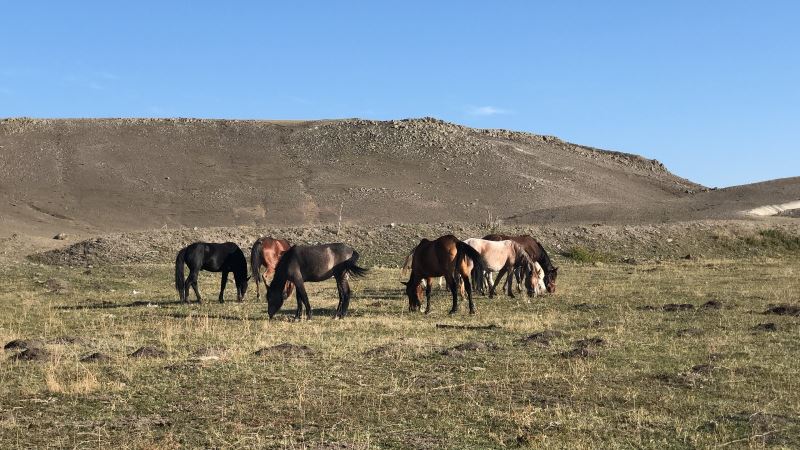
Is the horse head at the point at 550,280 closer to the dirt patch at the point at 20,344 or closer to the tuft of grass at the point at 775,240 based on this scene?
the dirt patch at the point at 20,344

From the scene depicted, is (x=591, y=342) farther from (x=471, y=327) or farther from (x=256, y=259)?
(x=256, y=259)

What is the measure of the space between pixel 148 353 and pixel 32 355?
5.59ft

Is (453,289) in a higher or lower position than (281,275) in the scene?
lower

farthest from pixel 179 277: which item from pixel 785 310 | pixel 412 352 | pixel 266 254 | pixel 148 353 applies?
pixel 785 310

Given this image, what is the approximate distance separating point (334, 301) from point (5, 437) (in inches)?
622

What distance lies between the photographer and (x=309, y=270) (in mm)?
19906

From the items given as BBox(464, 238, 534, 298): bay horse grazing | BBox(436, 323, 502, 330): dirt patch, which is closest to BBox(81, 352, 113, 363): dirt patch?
BBox(436, 323, 502, 330): dirt patch

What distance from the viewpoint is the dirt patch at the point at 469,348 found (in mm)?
14070

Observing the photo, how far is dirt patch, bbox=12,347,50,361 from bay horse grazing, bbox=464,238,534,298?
13362 millimetres

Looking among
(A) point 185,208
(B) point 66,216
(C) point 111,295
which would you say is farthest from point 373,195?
(C) point 111,295

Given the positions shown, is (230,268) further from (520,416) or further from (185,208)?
(185,208)

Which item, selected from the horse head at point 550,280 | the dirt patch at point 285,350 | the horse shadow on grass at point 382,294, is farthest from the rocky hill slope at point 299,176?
the dirt patch at point 285,350

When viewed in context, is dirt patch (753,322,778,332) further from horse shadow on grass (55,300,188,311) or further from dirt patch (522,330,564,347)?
horse shadow on grass (55,300,188,311)

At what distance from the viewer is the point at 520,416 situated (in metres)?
9.73
